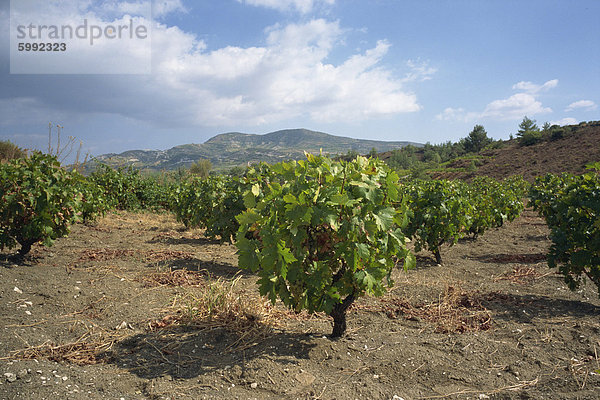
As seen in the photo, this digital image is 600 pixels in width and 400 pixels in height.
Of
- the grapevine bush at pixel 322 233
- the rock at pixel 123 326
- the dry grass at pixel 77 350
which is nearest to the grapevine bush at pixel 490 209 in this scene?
the grapevine bush at pixel 322 233

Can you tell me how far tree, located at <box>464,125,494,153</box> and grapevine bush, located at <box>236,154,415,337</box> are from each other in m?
68.4

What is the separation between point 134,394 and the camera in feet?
9.11

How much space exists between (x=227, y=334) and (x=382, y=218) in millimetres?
2111

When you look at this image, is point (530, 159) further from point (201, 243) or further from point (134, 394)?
point (134, 394)

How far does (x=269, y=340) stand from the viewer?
3.72m

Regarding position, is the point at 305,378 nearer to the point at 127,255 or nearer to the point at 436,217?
the point at 127,255

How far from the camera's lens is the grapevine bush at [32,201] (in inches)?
232

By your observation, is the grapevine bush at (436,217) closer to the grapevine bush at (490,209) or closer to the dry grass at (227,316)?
the grapevine bush at (490,209)

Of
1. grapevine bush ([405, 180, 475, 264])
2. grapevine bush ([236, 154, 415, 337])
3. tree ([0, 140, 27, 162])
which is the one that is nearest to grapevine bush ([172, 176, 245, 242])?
grapevine bush ([405, 180, 475, 264])

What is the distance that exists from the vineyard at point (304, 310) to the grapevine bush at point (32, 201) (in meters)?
0.02

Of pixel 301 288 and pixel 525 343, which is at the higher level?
pixel 301 288

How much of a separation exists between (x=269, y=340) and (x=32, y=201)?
4.86 m

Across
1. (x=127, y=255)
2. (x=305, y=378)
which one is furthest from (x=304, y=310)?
(x=127, y=255)

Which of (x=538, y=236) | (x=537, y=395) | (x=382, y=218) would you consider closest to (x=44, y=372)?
(x=382, y=218)
